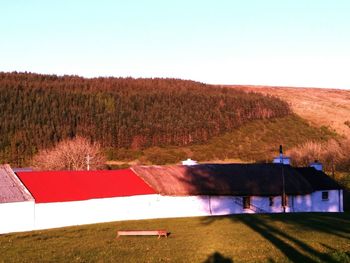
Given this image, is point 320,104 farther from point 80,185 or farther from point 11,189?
point 11,189

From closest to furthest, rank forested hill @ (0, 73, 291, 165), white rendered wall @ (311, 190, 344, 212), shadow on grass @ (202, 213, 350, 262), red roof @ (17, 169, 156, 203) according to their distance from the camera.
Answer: shadow on grass @ (202, 213, 350, 262) → red roof @ (17, 169, 156, 203) → white rendered wall @ (311, 190, 344, 212) → forested hill @ (0, 73, 291, 165)

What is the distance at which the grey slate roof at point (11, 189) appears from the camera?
3738 centimetres

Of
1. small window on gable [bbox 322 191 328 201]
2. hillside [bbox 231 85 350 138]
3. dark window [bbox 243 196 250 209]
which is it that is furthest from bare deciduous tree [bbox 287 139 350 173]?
dark window [bbox 243 196 250 209]

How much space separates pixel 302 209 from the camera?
161 ft

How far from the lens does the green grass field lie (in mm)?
22484

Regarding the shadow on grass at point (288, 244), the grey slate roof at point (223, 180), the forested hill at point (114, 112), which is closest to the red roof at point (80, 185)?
the grey slate roof at point (223, 180)

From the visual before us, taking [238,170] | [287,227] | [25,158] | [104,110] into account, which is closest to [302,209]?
[238,170]

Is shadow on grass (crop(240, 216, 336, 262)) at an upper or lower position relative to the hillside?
lower

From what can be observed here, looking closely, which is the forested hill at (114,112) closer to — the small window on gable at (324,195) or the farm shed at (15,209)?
the farm shed at (15,209)

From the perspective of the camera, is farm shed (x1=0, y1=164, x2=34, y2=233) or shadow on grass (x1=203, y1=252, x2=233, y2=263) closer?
shadow on grass (x1=203, y1=252, x2=233, y2=263)

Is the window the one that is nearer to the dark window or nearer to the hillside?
the dark window

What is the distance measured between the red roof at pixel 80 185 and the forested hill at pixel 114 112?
44.3 m

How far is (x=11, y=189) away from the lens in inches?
1526

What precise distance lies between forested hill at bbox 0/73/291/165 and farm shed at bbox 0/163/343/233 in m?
45.6
